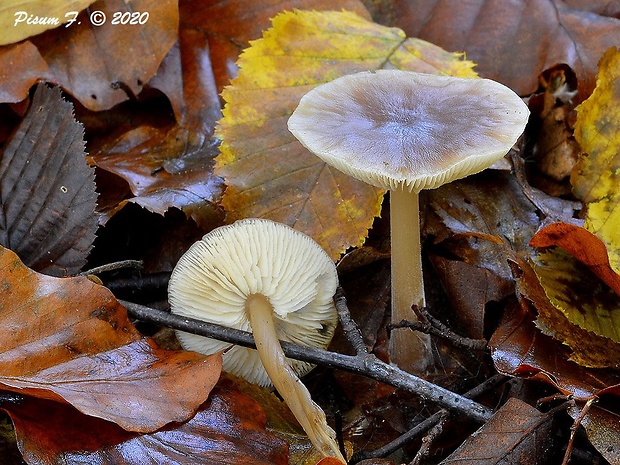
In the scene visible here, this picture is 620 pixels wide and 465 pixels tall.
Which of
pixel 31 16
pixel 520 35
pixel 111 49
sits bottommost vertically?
pixel 520 35

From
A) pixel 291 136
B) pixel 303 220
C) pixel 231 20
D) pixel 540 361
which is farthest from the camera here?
pixel 231 20

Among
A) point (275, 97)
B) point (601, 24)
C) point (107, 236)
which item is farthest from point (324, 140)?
point (601, 24)

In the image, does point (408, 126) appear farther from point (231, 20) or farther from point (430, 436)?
point (231, 20)

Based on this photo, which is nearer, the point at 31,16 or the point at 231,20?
the point at 31,16

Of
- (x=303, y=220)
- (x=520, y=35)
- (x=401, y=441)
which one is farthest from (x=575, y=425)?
(x=520, y=35)

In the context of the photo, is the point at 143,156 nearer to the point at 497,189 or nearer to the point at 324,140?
the point at 324,140

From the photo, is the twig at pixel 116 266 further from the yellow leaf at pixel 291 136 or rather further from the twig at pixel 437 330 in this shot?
the twig at pixel 437 330

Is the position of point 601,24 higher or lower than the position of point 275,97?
lower
